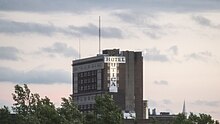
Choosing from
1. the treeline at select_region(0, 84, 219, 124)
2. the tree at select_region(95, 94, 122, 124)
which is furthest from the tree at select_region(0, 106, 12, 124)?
the tree at select_region(95, 94, 122, 124)

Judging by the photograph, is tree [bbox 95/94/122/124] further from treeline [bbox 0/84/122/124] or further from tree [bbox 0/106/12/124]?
tree [bbox 0/106/12/124]

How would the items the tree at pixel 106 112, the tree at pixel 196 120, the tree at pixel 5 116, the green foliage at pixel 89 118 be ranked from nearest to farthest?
the tree at pixel 106 112 → the green foliage at pixel 89 118 → the tree at pixel 196 120 → the tree at pixel 5 116

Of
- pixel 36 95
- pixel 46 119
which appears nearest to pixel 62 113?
pixel 46 119

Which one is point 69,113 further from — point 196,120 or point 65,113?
point 196,120

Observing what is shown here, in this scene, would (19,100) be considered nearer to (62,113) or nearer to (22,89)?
(22,89)

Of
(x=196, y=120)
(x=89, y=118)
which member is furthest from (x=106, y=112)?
(x=196, y=120)

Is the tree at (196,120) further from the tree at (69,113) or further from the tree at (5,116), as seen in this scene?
the tree at (5,116)

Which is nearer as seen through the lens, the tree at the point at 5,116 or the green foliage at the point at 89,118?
the green foliage at the point at 89,118

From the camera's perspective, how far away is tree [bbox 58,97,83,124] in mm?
143750

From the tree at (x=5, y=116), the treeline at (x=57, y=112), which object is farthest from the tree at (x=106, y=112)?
the tree at (x=5, y=116)

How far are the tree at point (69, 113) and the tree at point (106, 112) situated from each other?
2721 mm

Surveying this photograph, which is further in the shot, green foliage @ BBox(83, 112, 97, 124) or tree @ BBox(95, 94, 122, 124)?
green foliage @ BBox(83, 112, 97, 124)

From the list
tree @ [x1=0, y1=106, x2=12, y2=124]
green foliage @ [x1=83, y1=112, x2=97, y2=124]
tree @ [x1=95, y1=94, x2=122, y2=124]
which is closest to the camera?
tree @ [x1=95, y1=94, x2=122, y2=124]

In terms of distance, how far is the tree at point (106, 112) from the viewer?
142875 mm
